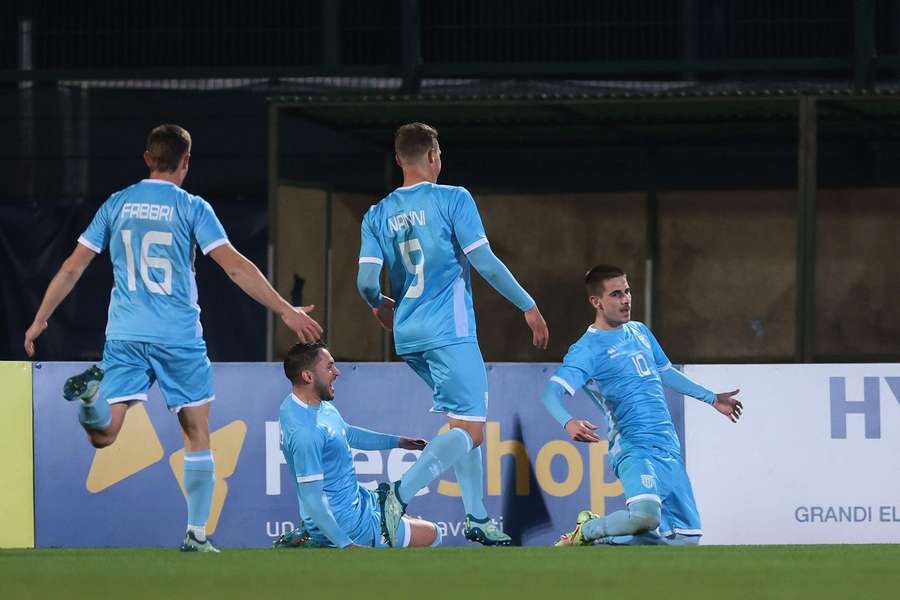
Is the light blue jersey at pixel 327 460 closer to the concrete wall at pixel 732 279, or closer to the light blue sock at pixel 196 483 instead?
the light blue sock at pixel 196 483

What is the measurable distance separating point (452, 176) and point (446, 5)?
1.92m

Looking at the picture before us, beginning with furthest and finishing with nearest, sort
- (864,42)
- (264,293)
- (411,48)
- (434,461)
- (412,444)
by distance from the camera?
(411,48) → (864,42) → (412,444) → (434,461) → (264,293)

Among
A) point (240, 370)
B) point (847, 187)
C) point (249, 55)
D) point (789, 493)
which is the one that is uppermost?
point (249, 55)

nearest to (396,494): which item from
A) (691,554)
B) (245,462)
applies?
(691,554)

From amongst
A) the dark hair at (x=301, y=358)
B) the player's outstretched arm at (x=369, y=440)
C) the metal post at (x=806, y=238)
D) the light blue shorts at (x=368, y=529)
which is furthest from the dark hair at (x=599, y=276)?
the metal post at (x=806, y=238)

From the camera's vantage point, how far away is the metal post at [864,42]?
18484 millimetres

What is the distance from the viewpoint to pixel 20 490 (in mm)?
10852

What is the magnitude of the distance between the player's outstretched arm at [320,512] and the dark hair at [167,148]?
185 centimetres

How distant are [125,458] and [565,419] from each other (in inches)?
123

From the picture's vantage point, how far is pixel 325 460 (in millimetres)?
9531

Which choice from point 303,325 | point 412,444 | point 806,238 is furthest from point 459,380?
point 806,238

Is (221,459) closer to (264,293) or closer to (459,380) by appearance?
(459,380)

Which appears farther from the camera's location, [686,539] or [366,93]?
[366,93]

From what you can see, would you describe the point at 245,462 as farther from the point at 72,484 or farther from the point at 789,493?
the point at 789,493
